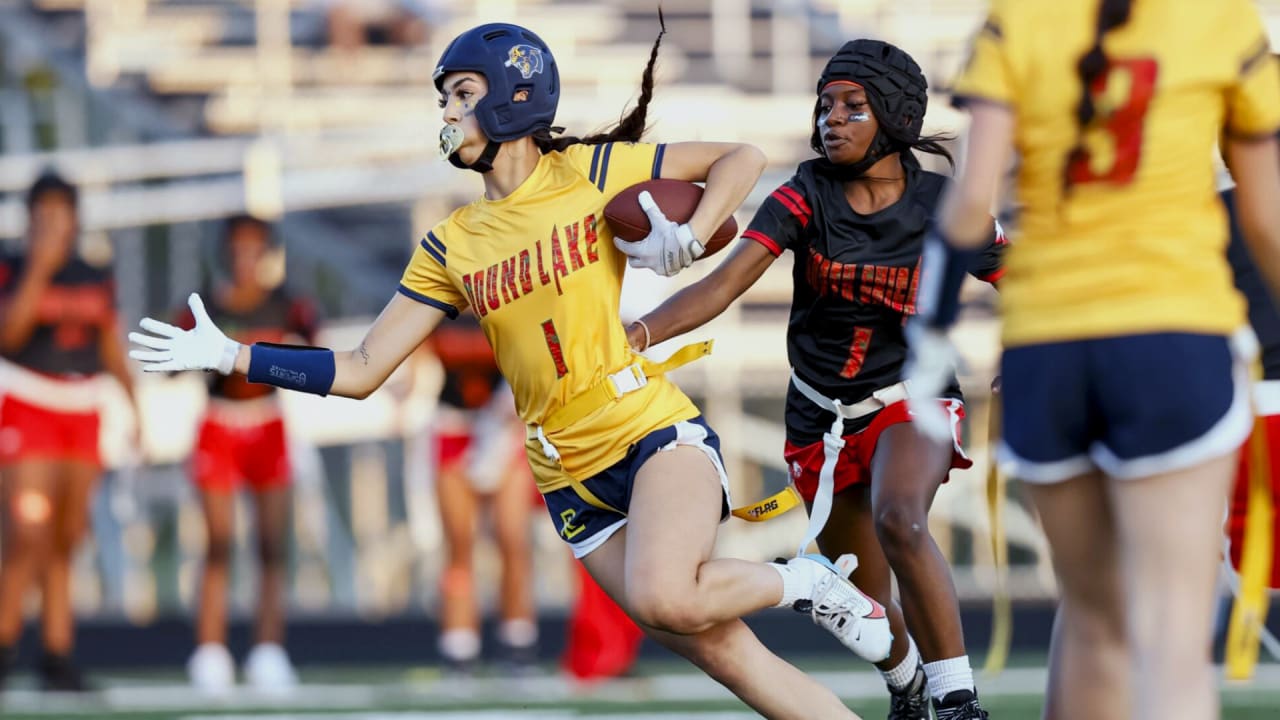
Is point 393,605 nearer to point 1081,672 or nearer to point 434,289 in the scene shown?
point 434,289

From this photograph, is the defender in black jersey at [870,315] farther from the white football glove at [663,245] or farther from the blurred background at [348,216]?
the blurred background at [348,216]

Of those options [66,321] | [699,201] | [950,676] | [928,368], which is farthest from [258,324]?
[928,368]

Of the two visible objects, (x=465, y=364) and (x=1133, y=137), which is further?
(x=465, y=364)

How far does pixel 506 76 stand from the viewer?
4465 millimetres

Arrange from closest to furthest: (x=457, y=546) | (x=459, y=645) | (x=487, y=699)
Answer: (x=487, y=699), (x=459, y=645), (x=457, y=546)

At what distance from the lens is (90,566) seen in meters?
10.4

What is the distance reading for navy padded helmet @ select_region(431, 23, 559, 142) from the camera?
4.45 meters

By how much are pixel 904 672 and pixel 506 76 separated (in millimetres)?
1869

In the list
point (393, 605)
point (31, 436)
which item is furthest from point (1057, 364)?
point (393, 605)

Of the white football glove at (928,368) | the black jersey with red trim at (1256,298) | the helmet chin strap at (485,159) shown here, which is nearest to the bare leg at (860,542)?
the black jersey with red trim at (1256,298)

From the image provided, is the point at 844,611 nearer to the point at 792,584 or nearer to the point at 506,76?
the point at 792,584

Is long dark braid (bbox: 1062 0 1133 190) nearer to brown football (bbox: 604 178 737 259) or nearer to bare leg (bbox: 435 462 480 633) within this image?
brown football (bbox: 604 178 737 259)

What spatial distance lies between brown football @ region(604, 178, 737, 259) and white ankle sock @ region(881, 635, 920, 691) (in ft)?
4.13

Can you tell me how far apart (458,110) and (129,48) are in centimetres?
1117
